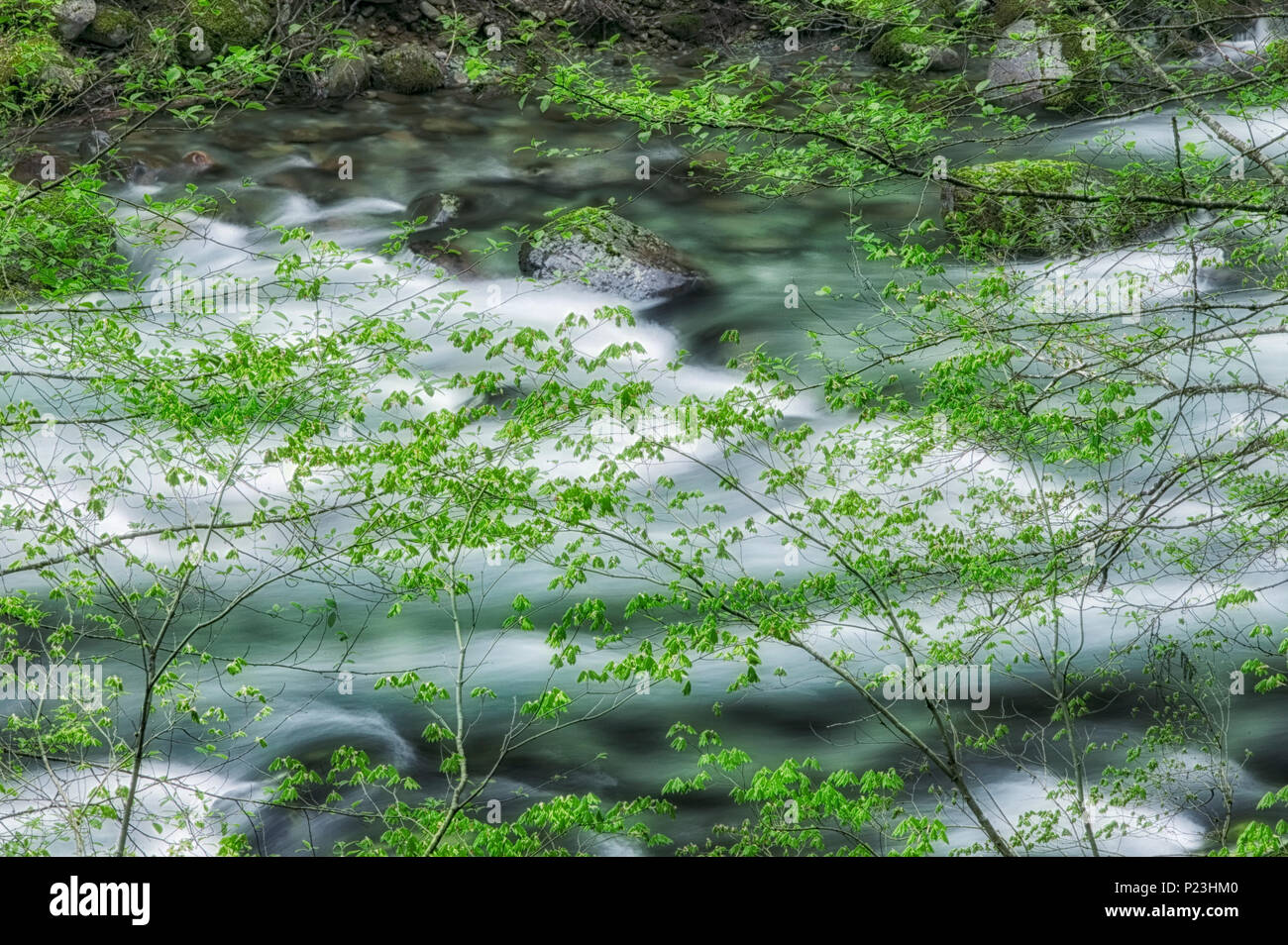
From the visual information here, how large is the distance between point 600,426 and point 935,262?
3.38 metres

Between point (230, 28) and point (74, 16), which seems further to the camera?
point (230, 28)

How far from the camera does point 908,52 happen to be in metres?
11.2

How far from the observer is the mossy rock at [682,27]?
1370 centimetres

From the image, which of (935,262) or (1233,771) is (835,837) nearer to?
(1233,771)

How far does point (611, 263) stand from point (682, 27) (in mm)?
5314

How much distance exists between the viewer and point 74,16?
1188 centimetres

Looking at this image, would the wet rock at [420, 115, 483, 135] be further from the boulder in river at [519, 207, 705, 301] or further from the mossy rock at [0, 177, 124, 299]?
the mossy rock at [0, 177, 124, 299]

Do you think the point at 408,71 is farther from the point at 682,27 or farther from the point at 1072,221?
the point at 1072,221

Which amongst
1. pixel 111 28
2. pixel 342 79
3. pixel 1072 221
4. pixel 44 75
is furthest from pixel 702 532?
pixel 111 28

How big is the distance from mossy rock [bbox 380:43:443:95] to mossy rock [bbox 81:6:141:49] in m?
2.68

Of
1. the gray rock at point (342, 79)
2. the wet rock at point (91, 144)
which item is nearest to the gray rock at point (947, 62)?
the gray rock at point (342, 79)

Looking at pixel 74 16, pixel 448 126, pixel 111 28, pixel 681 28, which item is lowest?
pixel 448 126
